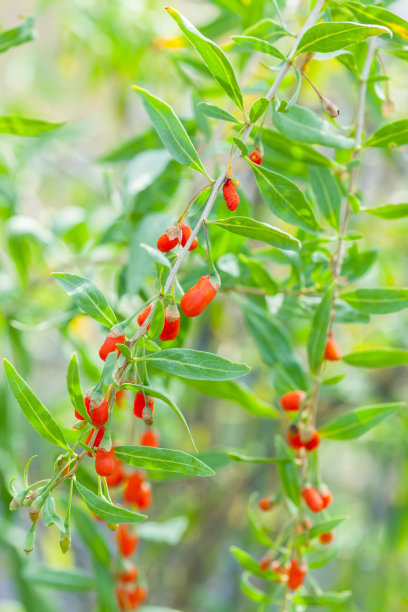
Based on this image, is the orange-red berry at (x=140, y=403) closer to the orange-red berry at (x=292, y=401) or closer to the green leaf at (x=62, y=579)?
the orange-red berry at (x=292, y=401)

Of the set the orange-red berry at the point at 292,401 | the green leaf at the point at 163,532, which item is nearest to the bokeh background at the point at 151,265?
the green leaf at the point at 163,532

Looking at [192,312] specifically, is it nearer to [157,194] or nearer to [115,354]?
[115,354]

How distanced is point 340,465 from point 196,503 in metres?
1.08

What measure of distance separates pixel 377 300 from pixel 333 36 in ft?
0.71

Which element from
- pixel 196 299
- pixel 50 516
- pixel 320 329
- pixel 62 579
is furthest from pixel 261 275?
pixel 62 579

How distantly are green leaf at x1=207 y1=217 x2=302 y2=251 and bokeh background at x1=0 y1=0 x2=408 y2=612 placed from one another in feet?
0.48

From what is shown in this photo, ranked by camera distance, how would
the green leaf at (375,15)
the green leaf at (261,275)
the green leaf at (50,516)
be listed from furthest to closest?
the green leaf at (261,275) < the green leaf at (375,15) < the green leaf at (50,516)

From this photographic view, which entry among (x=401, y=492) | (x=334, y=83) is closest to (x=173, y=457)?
(x=401, y=492)

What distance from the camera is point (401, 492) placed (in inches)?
48.1

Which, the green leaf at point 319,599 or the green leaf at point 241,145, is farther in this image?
the green leaf at point 319,599

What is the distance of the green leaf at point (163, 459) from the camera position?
0.38 meters

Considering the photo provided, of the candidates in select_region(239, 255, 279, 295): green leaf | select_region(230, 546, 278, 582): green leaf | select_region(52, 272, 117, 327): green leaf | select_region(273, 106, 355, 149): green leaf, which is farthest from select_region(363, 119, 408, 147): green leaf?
select_region(230, 546, 278, 582): green leaf

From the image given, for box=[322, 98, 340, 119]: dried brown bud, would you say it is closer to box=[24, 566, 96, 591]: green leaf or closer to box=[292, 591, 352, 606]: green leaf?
box=[292, 591, 352, 606]: green leaf

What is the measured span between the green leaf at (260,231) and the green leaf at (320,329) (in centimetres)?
12
